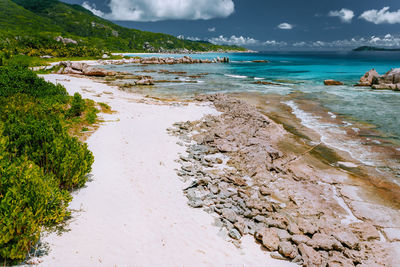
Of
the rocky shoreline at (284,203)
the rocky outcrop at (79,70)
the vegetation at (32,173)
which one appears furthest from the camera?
the rocky outcrop at (79,70)

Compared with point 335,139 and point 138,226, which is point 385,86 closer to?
point 335,139

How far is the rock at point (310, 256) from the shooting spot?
6.28m

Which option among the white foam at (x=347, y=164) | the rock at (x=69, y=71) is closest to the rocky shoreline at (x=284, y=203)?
the white foam at (x=347, y=164)

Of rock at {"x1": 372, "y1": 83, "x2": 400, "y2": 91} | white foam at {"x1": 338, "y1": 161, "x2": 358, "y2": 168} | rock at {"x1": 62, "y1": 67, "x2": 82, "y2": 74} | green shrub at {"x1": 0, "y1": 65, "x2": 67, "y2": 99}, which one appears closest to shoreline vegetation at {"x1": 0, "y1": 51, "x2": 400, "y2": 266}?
white foam at {"x1": 338, "y1": 161, "x2": 358, "y2": 168}

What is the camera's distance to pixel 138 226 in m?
6.94

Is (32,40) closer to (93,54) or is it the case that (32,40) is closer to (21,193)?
(93,54)

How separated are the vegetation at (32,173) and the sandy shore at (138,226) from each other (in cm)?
65

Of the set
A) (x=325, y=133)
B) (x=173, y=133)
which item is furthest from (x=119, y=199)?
(x=325, y=133)

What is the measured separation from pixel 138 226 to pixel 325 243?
6.00 m

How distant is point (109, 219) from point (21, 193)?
8.61 feet

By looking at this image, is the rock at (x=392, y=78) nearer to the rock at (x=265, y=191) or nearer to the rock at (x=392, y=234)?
the rock at (x=392, y=234)

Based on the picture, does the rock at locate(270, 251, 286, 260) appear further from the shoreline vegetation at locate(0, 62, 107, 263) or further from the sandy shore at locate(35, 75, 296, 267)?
the shoreline vegetation at locate(0, 62, 107, 263)

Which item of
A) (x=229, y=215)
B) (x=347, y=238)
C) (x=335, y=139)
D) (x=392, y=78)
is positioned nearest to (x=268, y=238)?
(x=229, y=215)

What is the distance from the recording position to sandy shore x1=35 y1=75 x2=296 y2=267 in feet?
18.9
